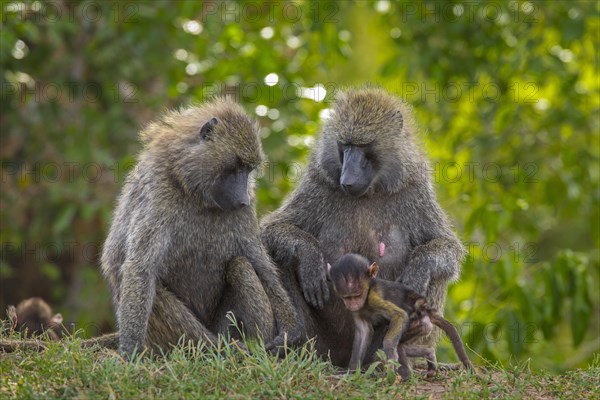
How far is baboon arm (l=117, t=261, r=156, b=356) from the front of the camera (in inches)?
199

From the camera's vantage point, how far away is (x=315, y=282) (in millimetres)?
5566

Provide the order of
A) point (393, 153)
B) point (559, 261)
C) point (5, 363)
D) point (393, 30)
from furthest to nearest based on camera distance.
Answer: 1. point (393, 30)
2. point (559, 261)
3. point (393, 153)
4. point (5, 363)

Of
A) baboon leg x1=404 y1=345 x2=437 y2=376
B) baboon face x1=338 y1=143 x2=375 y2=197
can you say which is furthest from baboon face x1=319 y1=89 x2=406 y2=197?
baboon leg x1=404 y1=345 x2=437 y2=376

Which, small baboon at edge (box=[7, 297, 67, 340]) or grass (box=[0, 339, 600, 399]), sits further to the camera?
small baboon at edge (box=[7, 297, 67, 340])

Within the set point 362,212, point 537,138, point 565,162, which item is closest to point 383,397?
point 362,212

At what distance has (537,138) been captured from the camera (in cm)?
898

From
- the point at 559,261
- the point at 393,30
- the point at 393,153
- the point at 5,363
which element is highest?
the point at 393,30

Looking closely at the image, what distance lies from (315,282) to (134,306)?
1070mm

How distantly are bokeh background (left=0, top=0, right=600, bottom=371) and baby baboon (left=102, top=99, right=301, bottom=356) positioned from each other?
241cm

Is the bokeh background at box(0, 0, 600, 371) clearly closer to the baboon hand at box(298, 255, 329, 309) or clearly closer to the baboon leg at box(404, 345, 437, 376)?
the baboon hand at box(298, 255, 329, 309)

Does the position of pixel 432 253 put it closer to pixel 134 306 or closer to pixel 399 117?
pixel 399 117

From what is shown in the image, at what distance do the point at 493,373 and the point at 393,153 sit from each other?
139 centimetres

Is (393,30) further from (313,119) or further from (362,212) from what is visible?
(362,212)

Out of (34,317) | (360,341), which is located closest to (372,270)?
(360,341)
